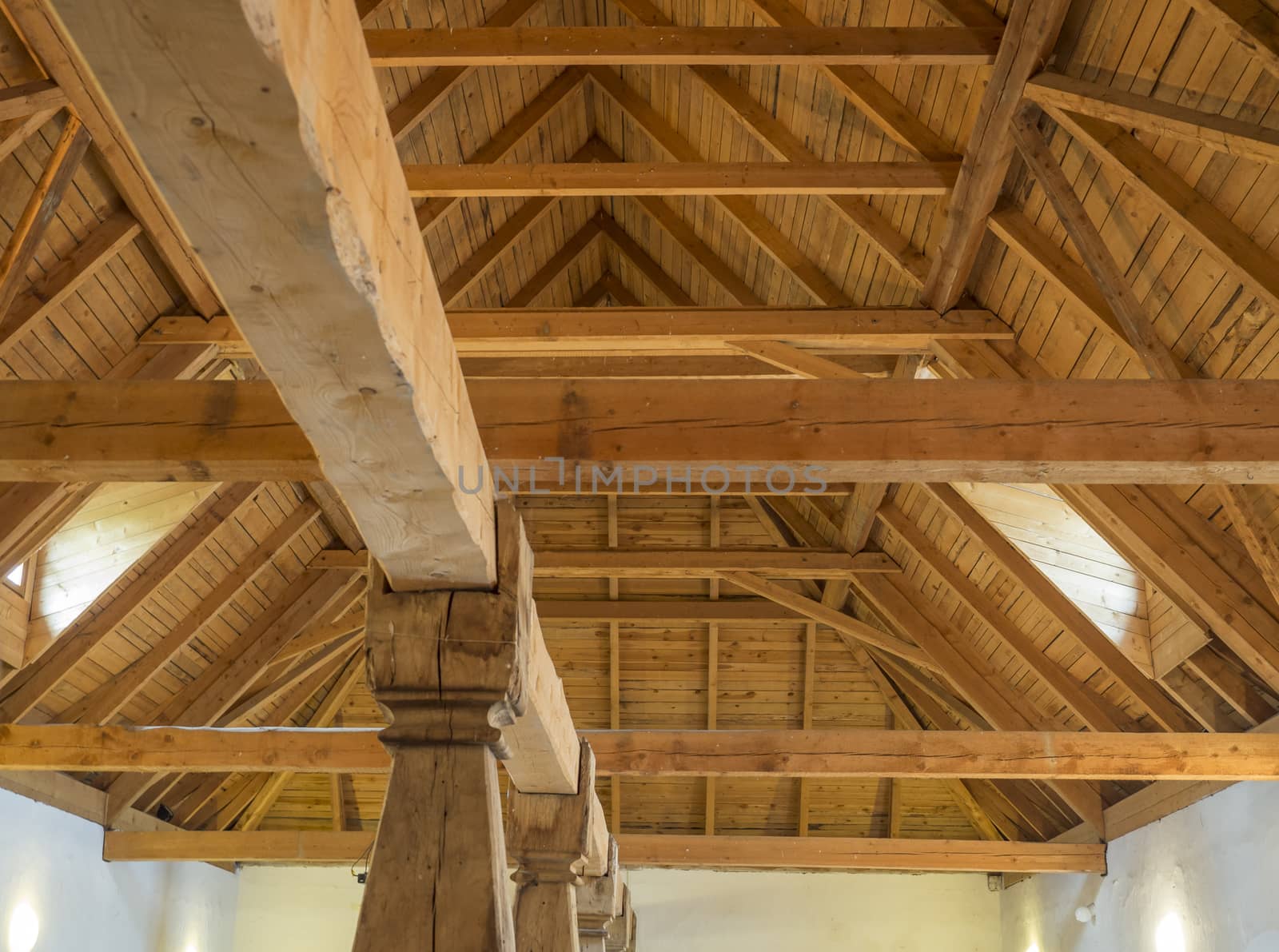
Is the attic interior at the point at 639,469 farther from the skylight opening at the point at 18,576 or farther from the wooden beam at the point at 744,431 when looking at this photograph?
the skylight opening at the point at 18,576

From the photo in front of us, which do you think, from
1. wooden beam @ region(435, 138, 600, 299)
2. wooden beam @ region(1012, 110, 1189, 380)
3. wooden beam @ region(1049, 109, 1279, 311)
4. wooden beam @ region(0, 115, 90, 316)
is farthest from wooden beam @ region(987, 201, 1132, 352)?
wooden beam @ region(0, 115, 90, 316)

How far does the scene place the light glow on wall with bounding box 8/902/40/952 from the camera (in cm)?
722

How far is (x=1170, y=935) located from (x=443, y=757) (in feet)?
21.1

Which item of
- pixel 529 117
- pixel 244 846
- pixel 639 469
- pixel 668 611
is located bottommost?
pixel 639 469

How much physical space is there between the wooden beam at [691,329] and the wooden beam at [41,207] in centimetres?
117

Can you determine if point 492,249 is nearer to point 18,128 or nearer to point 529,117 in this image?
point 529,117

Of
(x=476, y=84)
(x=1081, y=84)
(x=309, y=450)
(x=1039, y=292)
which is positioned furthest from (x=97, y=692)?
(x=1081, y=84)

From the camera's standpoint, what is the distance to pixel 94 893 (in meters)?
8.48

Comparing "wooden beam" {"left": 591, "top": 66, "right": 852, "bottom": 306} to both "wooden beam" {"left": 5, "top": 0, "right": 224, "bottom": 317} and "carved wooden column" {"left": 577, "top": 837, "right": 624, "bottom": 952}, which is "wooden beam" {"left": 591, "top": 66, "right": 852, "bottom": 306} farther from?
"carved wooden column" {"left": 577, "top": 837, "right": 624, "bottom": 952}

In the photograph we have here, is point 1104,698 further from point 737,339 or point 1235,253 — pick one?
point 1235,253

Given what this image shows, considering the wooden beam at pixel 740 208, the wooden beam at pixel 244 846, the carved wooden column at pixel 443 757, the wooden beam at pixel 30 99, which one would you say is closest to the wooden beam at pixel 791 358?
the wooden beam at pixel 740 208

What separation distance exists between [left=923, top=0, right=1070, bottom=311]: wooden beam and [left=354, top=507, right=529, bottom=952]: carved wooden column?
2.88 meters

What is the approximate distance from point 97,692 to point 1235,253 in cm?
706

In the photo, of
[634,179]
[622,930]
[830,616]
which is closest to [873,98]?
[634,179]
